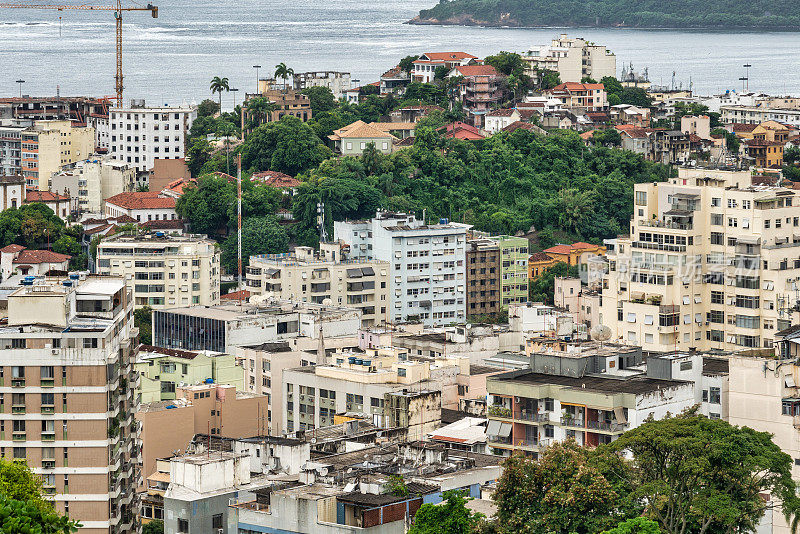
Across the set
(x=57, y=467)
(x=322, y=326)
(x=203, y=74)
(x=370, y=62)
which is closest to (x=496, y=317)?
(x=322, y=326)

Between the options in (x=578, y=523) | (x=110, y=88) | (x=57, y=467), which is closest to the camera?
(x=578, y=523)

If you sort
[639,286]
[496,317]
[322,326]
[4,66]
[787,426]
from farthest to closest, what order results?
[4,66] → [496,317] → [322,326] → [639,286] → [787,426]

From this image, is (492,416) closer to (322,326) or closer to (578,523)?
(578,523)

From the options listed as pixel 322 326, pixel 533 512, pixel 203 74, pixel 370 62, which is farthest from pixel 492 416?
pixel 370 62

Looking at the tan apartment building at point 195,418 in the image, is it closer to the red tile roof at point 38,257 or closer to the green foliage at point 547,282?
the red tile roof at point 38,257

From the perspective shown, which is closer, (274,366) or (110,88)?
(274,366)

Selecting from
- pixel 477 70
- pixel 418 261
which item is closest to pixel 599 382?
pixel 418 261

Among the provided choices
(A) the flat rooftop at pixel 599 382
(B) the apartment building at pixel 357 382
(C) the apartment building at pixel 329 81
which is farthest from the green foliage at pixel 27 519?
(C) the apartment building at pixel 329 81

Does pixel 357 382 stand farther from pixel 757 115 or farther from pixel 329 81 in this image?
pixel 757 115
